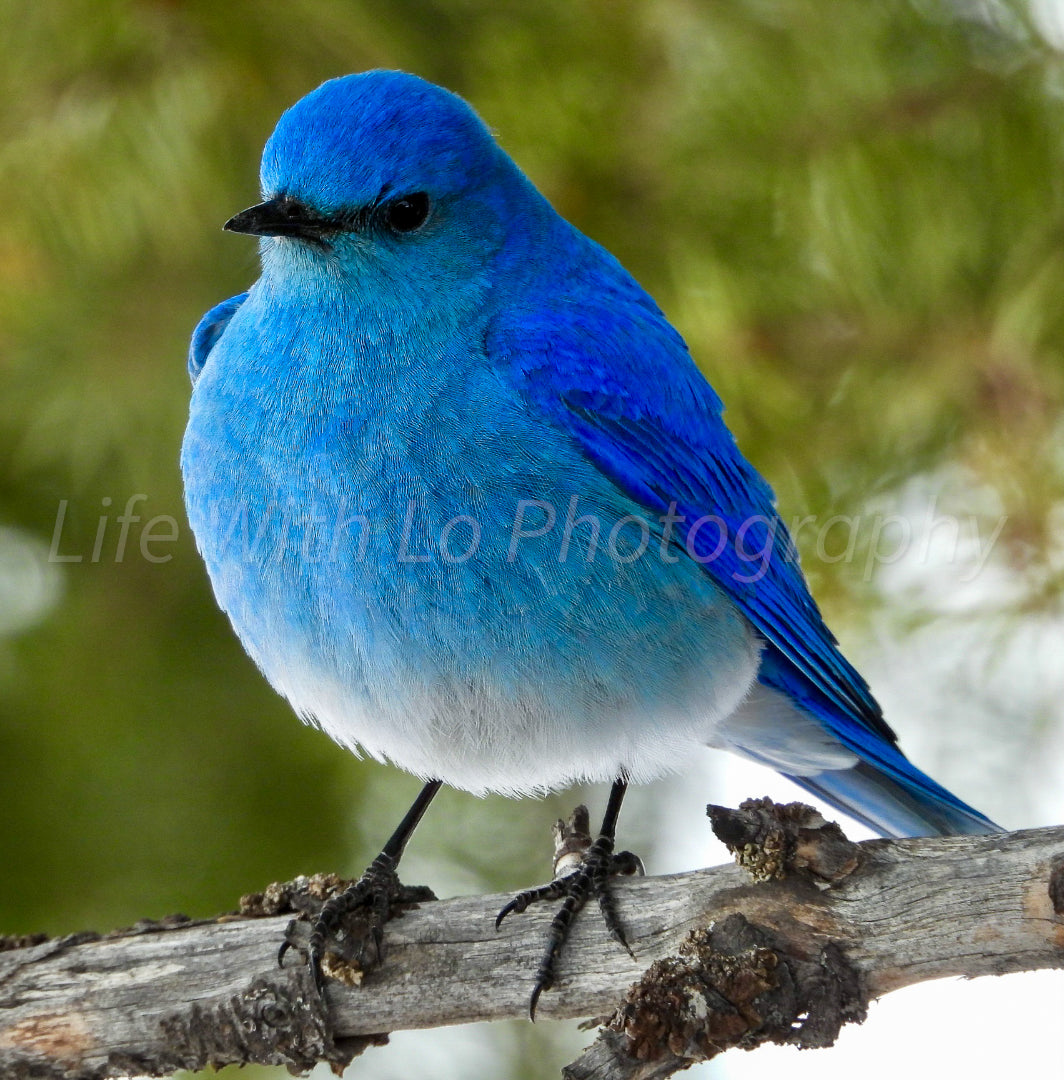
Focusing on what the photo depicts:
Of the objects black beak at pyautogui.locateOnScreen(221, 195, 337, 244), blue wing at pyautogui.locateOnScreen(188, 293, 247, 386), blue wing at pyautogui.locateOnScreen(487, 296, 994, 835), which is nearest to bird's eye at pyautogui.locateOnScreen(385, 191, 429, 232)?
black beak at pyautogui.locateOnScreen(221, 195, 337, 244)

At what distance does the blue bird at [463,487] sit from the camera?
2471 mm

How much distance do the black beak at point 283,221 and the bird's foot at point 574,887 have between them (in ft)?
4.19

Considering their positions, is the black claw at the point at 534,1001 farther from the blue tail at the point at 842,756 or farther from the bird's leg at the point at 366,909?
the blue tail at the point at 842,756

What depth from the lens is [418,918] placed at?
8.45 ft

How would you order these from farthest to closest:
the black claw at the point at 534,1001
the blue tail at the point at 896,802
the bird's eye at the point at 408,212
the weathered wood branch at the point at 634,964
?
the blue tail at the point at 896,802 < the bird's eye at the point at 408,212 < the black claw at the point at 534,1001 < the weathered wood branch at the point at 634,964

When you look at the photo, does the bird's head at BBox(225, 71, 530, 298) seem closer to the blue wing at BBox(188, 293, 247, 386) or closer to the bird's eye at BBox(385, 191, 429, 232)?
the bird's eye at BBox(385, 191, 429, 232)

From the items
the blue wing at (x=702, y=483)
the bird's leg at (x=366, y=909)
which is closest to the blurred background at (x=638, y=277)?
the blue wing at (x=702, y=483)

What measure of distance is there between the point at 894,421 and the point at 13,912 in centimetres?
229

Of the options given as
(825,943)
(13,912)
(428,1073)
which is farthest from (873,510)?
(13,912)

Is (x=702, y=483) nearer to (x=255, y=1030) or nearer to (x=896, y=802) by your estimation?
(x=896, y=802)

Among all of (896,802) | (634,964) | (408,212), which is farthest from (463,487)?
(896,802)

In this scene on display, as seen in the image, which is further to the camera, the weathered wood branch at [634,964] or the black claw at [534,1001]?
the black claw at [534,1001]

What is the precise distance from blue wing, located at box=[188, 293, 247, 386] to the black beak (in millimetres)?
463

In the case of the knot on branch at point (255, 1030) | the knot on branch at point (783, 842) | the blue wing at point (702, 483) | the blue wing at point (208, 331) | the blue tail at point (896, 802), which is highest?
the blue wing at point (208, 331)
